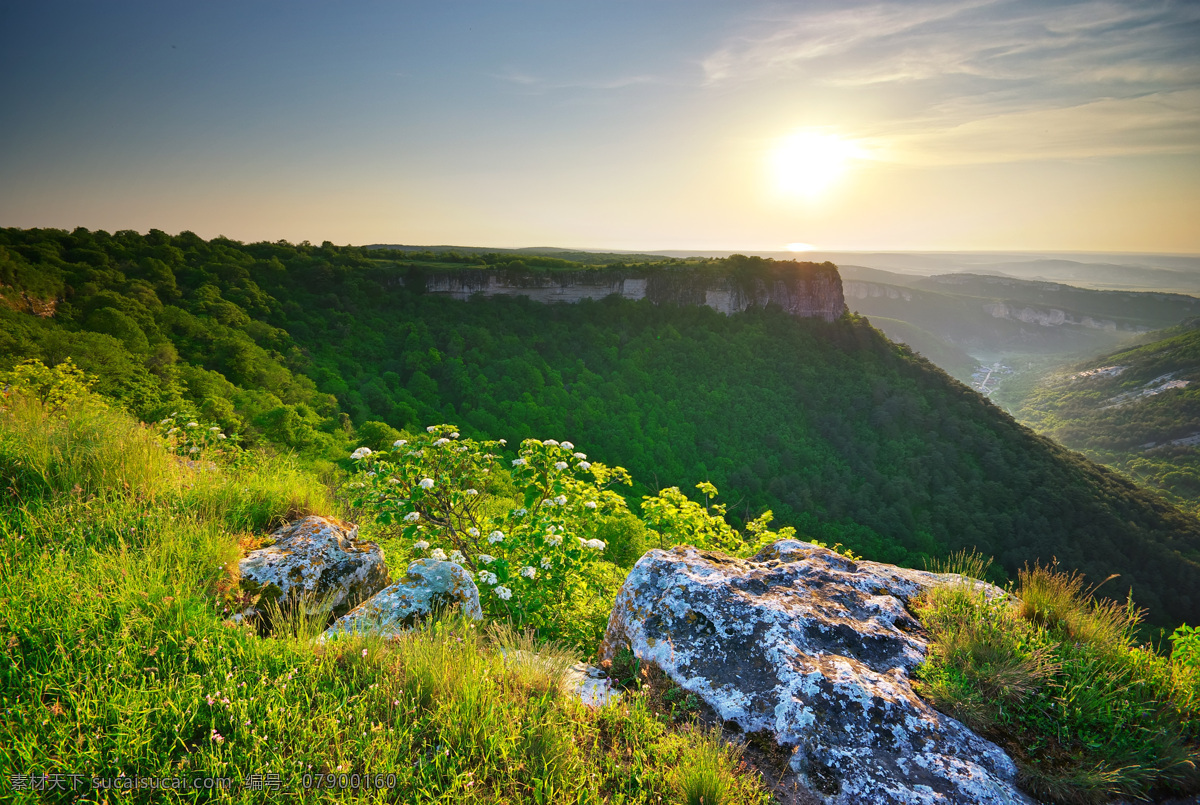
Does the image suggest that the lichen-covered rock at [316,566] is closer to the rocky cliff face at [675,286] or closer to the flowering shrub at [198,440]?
the flowering shrub at [198,440]

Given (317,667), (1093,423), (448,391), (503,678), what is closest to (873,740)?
(503,678)

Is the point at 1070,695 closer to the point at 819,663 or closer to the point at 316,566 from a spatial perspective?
the point at 819,663

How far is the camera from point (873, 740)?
2.75 metres

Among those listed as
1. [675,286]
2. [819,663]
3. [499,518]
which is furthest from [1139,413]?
[499,518]

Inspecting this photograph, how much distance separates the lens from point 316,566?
12.7ft

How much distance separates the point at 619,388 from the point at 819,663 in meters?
34.0

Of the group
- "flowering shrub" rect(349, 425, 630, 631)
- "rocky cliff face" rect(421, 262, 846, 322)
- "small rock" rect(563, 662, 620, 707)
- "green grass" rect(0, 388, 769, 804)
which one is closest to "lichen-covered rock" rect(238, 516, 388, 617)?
"green grass" rect(0, 388, 769, 804)

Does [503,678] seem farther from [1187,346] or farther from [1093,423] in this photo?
[1187,346]

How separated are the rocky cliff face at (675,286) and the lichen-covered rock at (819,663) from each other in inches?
1673

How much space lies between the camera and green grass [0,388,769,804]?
1.90 m

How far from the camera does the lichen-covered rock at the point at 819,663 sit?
2.59 m

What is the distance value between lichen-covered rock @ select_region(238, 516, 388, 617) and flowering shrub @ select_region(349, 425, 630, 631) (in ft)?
1.46

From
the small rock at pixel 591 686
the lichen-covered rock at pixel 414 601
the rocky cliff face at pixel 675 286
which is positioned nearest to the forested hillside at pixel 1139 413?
the rocky cliff face at pixel 675 286

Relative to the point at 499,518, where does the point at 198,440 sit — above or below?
above
